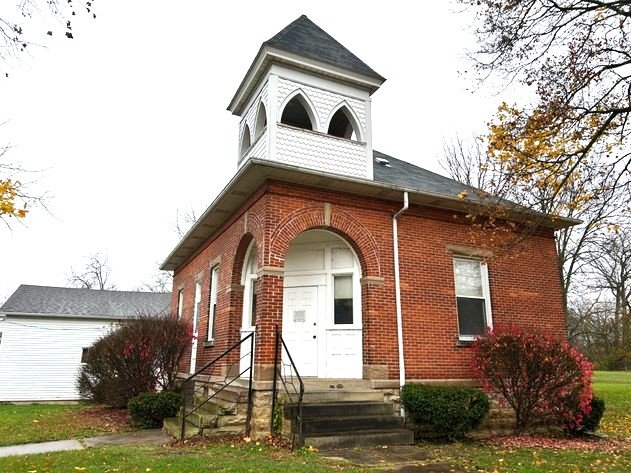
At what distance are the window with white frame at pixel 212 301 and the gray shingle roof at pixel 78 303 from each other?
9.42 metres

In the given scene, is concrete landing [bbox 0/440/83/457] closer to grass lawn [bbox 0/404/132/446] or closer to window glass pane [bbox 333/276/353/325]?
grass lawn [bbox 0/404/132/446]

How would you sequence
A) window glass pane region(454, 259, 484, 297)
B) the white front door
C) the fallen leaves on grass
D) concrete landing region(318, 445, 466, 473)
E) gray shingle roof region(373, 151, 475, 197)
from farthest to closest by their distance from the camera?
gray shingle roof region(373, 151, 475, 197) → window glass pane region(454, 259, 484, 297) → the white front door → the fallen leaves on grass → concrete landing region(318, 445, 466, 473)

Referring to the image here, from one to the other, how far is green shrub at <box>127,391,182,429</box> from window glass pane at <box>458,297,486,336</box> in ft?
21.7

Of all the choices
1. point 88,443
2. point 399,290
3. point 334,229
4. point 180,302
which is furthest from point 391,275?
point 180,302

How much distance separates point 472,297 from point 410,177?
3411 mm

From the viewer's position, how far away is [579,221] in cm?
1161

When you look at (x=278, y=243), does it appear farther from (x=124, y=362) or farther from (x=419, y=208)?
(x=124, y=362)

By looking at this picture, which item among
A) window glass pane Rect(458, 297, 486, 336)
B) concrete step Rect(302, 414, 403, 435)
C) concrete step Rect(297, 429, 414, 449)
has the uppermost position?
window glass pane Rect(458, 297, 486, 336)

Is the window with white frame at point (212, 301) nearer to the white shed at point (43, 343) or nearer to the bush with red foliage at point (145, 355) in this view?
the bush with red foliage at point (145, 355)

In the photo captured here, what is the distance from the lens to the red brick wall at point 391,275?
9.34 meters

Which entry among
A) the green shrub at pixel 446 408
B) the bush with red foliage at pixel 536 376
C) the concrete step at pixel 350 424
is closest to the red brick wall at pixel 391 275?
the green shrub at pixel 446 408

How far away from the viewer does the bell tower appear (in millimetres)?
10078

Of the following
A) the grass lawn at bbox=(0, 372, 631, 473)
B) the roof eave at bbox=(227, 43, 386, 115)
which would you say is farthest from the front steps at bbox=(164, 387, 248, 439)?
the roof eave at bbox=(227, 43, 386, 115)

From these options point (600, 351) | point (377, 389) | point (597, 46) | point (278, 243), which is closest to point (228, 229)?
point (278, 243)
